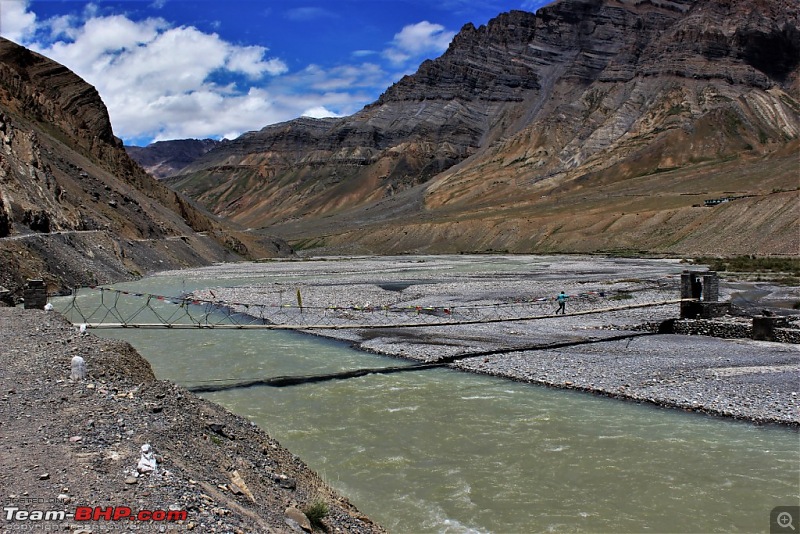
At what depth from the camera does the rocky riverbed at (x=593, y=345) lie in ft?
52.3

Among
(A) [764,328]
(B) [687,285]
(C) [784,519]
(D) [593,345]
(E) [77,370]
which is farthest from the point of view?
(B) [687,285]

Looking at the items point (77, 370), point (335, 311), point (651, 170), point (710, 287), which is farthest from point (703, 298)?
point (651, 170)

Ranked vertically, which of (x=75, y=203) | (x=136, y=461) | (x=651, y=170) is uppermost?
(x=651, y=170)

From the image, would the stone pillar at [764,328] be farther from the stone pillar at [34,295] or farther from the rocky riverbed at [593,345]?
the stone pillar at [34,295]

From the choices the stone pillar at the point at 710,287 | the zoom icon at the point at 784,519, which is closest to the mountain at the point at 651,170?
the stone pillar at the point at 710,287

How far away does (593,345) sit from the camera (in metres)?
22.6

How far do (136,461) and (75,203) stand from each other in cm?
6143

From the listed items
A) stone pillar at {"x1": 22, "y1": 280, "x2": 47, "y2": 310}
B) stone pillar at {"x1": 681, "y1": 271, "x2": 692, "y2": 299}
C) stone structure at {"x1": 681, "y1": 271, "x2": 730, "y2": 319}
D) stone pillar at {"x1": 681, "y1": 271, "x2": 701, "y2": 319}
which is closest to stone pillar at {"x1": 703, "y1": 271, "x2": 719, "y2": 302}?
stone structure at {"x1": 681, "y1": 271, "x2": 730, "y2": 319}

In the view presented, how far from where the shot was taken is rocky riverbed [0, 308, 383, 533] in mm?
6910

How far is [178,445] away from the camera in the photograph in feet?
29.8

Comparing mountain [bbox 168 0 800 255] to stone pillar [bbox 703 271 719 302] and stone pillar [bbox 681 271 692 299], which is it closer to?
stone pillar [bbox 681 271 692 299]

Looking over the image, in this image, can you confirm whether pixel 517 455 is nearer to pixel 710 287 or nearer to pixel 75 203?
pixel 710 287

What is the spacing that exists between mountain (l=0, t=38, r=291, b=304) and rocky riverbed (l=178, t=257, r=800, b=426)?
1055 centimetres

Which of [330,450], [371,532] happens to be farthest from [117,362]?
[371,532]
